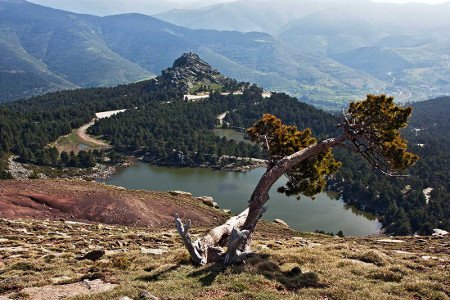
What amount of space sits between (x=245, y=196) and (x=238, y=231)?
127 meters

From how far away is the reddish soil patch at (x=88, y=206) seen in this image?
52.7 meters

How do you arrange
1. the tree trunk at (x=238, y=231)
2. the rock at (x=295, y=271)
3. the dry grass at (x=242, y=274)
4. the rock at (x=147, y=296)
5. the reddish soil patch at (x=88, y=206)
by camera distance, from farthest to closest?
the reddish soil patch at (x=88, y=206), the tree trunk at (x=238, y=231), the rock at (x=295, y=271), the dry grass at (x=242, y=274), the rock at (x=147, y=296)

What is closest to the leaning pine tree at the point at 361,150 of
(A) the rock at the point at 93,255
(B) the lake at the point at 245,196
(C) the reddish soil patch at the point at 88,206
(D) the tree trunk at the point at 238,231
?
(D) the tree trunk at the point at 238,231

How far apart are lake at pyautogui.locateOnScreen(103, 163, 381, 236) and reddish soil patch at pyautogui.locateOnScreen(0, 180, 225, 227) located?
61574 mm

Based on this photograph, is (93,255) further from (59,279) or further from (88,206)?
(88,206)

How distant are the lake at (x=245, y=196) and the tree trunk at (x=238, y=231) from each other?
8643 cm

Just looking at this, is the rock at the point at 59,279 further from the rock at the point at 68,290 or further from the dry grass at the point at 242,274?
the rock at the point at 68,290

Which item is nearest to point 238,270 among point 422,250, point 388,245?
point 422,250

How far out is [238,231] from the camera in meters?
24.5

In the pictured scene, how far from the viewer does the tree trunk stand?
25.2 metres

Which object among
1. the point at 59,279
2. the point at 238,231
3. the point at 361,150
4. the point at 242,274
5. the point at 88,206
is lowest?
the point at 88,206

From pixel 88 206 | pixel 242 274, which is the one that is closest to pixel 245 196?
pixel 88 206

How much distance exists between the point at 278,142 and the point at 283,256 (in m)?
14.1

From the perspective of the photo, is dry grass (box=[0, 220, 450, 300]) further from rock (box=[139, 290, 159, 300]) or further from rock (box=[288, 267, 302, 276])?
rock (box=[139, 290, 159, 300])
